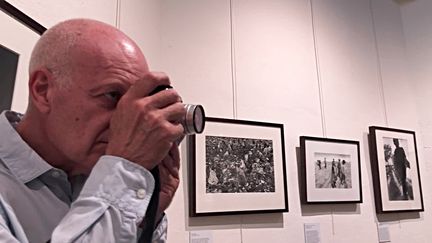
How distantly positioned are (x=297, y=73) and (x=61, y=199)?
1.36 meters

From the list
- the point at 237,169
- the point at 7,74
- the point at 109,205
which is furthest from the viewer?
the point at 237,169

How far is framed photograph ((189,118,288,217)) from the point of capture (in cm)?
124

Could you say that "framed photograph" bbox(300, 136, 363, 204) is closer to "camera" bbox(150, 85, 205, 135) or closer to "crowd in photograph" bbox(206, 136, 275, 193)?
"crowd in photograph" bbox(206, 136, 275, 193)

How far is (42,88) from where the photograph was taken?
0.48 meters

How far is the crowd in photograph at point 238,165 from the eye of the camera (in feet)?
4.18

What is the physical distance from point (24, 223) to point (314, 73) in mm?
1531

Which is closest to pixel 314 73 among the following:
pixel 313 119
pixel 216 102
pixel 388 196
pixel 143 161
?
pixel 313 119

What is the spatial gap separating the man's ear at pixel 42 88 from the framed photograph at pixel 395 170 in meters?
1.70

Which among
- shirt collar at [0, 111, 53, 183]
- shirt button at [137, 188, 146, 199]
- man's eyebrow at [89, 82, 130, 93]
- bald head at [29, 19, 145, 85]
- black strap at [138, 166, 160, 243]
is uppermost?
bald head at [29, 19, 145, 85]

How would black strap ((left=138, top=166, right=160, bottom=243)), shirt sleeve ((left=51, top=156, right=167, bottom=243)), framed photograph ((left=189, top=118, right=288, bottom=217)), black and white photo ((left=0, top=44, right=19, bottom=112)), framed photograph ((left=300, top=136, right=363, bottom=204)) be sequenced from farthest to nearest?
framed photograph ((left=300, top=136, right=363, bottom=204)) → framed photograph ((left=189, top=118, right=288, bottom=217)) → black and white photo ((left=0, top=44, right=19, bottom=112)) → black strap ((left=138, top=166, right=160, bottom=243)) → shirt sleeve ((left=51, top=156, right=167, bottom=243))

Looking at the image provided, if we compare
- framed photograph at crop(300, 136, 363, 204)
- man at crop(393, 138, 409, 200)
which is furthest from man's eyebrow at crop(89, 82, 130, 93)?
man at crop(393, 138, 409, 200)

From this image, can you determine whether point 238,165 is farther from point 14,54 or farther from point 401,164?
point 401,164

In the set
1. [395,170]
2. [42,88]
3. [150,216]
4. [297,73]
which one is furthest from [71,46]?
[395,170]

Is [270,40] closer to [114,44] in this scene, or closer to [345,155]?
[345,155]
